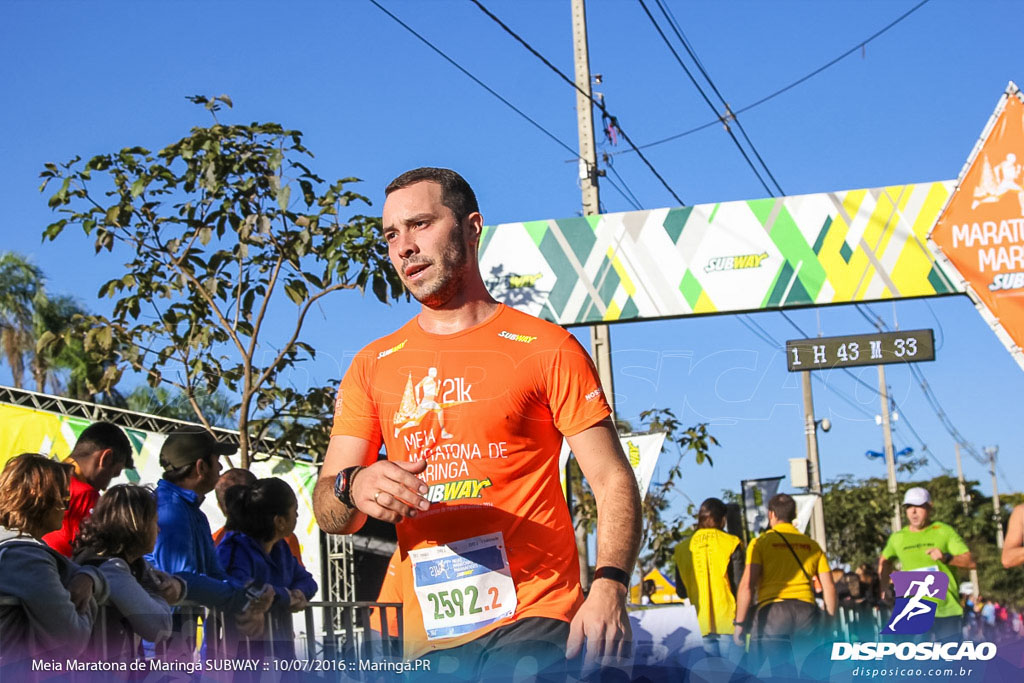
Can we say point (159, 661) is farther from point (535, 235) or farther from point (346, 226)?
point (535, 235)

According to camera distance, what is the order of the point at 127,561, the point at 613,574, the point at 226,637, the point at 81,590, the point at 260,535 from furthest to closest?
1. the point at 260,535
2. the point at 226,637
3. the point at 127,561
4. the point at 81,590
5. the point at 613,574

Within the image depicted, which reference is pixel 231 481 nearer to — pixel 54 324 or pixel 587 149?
pixel 587 149

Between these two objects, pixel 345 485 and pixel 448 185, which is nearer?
pixel 345 485

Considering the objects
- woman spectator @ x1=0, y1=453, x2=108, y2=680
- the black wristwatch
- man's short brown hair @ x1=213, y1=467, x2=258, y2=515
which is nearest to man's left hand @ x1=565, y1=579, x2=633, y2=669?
the black wristwatch

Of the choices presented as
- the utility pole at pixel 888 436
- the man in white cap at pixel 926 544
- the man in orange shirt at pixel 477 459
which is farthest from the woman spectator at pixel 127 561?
the utility pole at pixel 888 436

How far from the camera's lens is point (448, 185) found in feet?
9.84

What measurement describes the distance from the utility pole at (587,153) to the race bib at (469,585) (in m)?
7.85

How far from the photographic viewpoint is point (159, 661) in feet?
8.98

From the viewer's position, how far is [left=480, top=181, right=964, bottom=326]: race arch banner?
291 inches

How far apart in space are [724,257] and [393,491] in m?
5.69

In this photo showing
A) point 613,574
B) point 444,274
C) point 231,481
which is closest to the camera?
point 613,574

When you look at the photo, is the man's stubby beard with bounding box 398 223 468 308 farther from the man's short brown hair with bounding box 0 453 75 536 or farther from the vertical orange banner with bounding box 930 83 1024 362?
the vertical orange banner with bounding box 930 83 1024 362

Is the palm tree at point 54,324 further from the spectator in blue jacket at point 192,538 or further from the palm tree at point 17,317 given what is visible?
the spectator in blue jacket at point 192,538

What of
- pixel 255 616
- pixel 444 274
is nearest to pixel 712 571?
pixel 255 616
